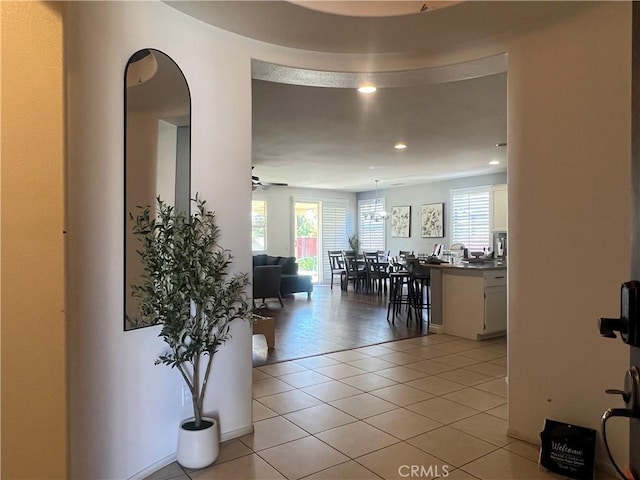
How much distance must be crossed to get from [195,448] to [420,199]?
8839 mm

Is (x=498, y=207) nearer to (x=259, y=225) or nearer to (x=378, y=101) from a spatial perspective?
(x=378, y=101)

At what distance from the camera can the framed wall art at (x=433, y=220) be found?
973 cm

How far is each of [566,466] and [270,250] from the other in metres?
8.98

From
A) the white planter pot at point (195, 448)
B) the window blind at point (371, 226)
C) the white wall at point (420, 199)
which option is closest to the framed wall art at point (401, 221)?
the white wall at point (420, 199)

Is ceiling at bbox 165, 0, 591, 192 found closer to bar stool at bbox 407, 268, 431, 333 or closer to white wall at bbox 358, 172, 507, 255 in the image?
white wall at bbox 358, 172, 507, 255

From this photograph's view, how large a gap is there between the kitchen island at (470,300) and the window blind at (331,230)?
6.23 metres

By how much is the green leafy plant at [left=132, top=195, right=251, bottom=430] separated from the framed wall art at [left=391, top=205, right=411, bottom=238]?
854 cm

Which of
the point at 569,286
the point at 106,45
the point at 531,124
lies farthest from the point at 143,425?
the point at 531,124

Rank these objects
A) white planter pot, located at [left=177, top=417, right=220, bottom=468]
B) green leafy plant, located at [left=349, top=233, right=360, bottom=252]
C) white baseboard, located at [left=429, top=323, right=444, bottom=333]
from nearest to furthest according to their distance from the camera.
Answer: white planter pot, located at [left=177, top=417, right=220, bottom=468]
white baseboard, located at [left=429, top=323, right=444, bottom=333]
green leafy plant, located at [left=349, top=233, right=360, bottom=252]

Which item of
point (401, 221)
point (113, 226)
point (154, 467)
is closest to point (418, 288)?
point (401, 221)

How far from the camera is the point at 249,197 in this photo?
107 inches

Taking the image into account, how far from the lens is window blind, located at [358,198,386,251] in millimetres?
11414

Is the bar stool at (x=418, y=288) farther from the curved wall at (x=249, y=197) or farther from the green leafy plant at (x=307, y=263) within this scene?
the green leafy plant at (x=307, y=263)

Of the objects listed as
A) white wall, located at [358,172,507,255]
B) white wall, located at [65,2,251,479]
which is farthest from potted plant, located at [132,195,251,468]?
white wall, located at [358,172,507,255]
